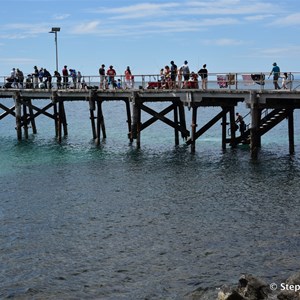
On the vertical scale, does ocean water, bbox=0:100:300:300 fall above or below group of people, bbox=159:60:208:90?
below

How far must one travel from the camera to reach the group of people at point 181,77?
119 ft

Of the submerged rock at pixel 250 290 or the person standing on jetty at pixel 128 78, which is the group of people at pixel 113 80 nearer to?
the person standing on jetty at pixel 128 78

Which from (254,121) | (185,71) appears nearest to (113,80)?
(185,71)

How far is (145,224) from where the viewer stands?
21.9 meters

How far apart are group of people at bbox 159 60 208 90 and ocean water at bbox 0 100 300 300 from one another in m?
4.05

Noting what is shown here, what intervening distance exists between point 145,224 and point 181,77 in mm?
17370

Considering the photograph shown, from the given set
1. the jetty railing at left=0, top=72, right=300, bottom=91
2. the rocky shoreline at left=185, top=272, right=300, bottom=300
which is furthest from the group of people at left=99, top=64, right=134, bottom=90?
the rocky shoreline at left=185, top=272, right=300, bottom=300

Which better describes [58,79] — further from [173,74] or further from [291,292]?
[291,292]

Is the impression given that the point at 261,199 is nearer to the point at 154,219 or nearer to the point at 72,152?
the point at 154,219

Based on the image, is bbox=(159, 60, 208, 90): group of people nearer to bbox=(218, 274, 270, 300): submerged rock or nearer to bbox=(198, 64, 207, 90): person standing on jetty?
bbox=(198, 64, 207, 90): person standing on jetty

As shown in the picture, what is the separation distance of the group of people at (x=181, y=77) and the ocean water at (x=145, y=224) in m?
4.05

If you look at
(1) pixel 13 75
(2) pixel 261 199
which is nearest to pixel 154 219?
(2) pixel 261 199

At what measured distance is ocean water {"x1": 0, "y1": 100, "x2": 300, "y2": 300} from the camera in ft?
55.0

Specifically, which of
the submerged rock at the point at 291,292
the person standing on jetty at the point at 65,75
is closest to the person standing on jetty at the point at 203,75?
the person standing on jetty at the point at 65,75
